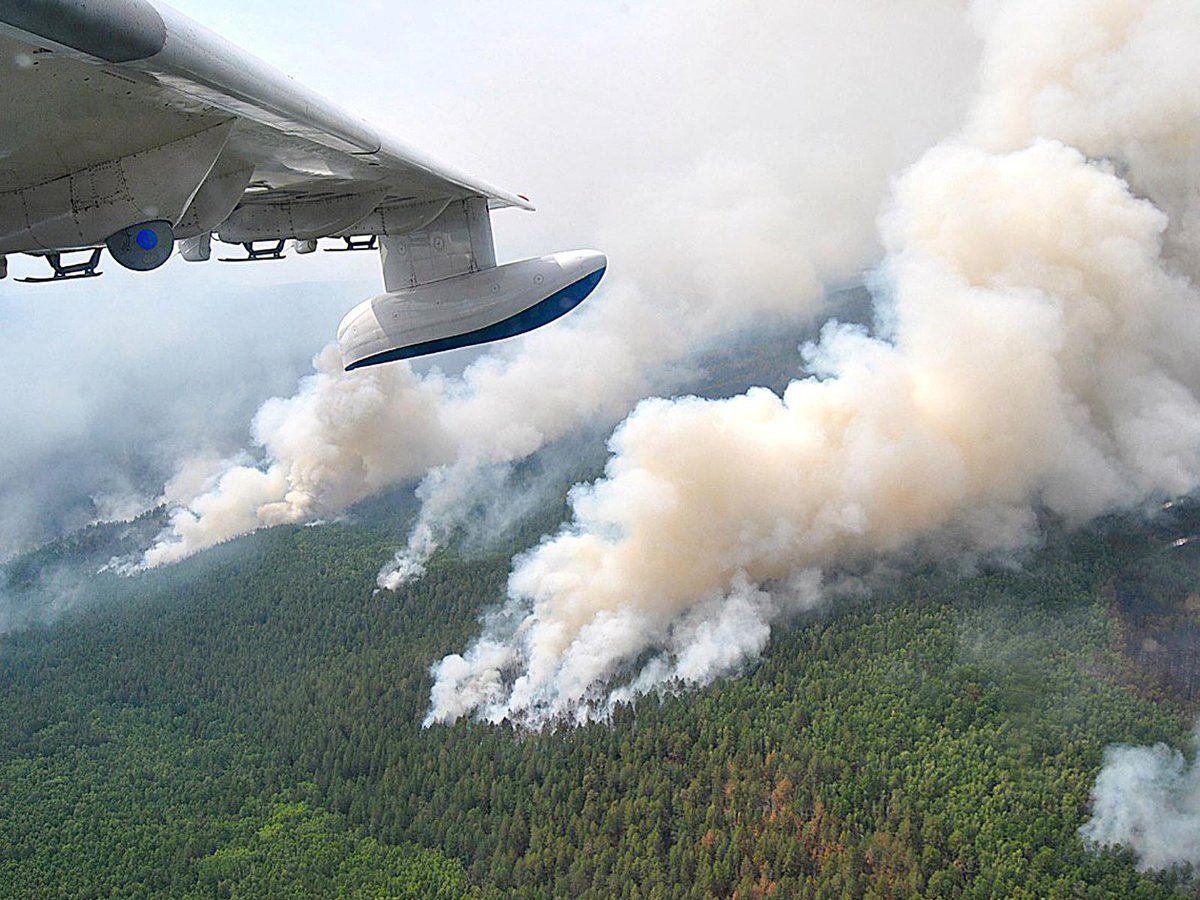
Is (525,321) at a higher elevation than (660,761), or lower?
higher

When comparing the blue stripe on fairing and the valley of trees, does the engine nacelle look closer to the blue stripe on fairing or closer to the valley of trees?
the blue stripe on fairing

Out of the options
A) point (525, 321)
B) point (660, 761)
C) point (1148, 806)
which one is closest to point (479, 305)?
point (525, 321)

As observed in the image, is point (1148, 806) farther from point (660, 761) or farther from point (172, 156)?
point (172, 156)

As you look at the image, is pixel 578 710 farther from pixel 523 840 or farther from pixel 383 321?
pixel 383 321

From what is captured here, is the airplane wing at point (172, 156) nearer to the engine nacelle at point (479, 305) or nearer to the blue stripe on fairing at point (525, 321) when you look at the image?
the engine nacelle at point (479, 305)

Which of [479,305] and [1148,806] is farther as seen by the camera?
[1148,806]

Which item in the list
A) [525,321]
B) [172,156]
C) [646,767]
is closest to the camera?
[172,156]

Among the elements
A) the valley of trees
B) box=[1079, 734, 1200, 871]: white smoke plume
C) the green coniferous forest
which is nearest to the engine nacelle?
the valley of trees

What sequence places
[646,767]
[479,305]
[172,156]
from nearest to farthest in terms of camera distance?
1. [172,156]
2. [479,305]
3. [646,767]
